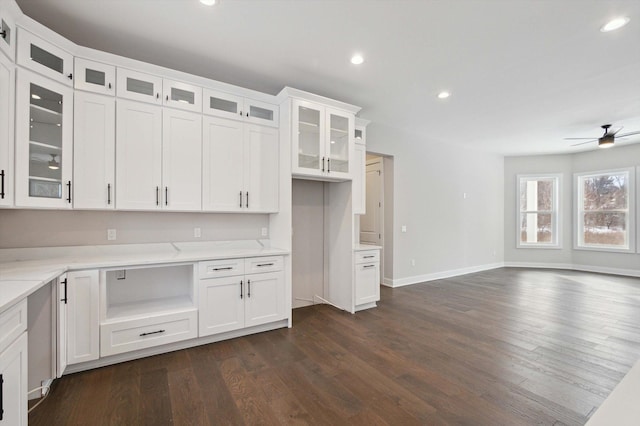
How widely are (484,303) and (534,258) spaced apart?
4.33 meters

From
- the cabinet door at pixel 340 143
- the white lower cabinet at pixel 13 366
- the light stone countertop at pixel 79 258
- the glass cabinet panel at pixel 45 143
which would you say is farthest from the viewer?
the cabinet door at pixel 340 143

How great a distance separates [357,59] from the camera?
304 centimetres

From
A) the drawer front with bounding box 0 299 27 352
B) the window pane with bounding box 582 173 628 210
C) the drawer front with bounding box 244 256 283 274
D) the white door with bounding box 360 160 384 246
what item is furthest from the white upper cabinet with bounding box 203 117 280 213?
the window pane with bounding box 582 173 628 210

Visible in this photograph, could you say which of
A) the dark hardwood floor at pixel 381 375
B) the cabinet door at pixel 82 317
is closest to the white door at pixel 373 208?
the dark hardwood floor at pixel 381 375

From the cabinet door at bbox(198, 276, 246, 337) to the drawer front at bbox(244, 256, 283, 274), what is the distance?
0.14 m

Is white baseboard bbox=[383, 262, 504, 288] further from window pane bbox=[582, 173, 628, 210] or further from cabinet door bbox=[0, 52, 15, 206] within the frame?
cabinet door bbox=[0, 52, 15, 206]

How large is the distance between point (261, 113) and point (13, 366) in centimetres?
302

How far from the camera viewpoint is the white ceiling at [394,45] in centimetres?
231

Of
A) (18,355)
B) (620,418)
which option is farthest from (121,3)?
(620,418)

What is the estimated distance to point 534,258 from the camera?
750 cm

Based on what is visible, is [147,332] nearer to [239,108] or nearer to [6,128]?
[6,128]

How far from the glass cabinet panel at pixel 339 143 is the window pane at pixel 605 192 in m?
7.01

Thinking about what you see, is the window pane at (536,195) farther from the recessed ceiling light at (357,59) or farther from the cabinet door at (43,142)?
the cabinet door at (43,142)

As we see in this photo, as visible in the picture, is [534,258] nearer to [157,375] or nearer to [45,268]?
[157,375]
